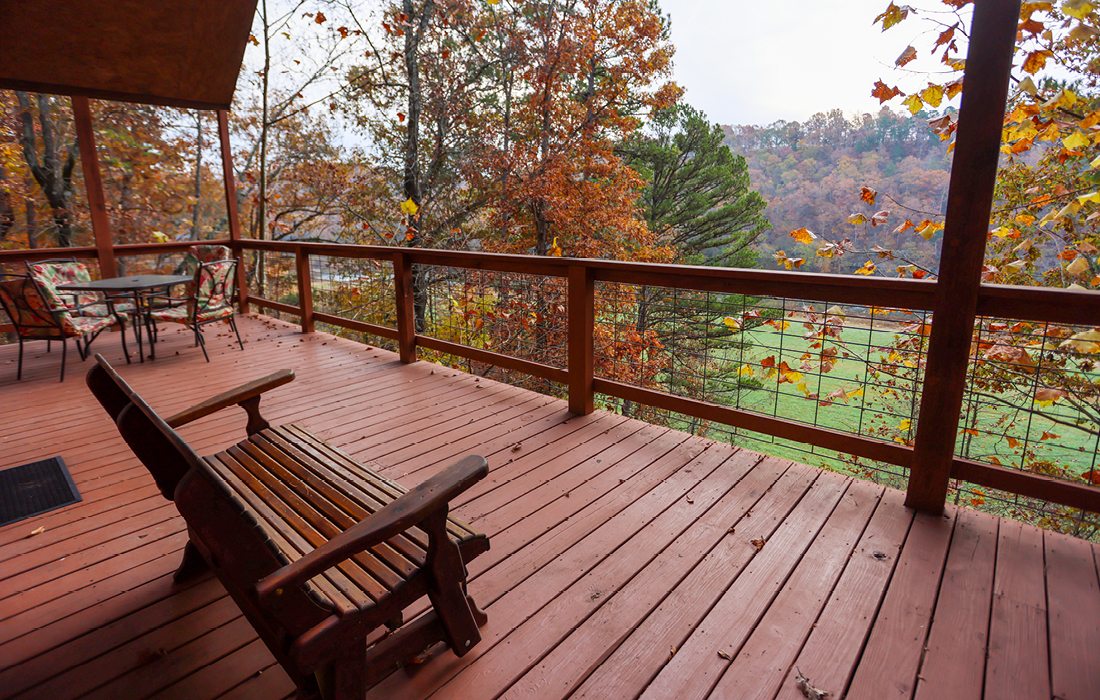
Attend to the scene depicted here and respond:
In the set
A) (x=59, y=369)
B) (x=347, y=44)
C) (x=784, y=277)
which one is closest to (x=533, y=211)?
(x=347, y=44)

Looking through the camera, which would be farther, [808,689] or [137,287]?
[137,287]

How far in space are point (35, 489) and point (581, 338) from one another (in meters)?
2.80

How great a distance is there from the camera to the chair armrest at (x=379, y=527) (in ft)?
3.41

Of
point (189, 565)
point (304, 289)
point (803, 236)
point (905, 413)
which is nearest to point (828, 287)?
point (189, 565)

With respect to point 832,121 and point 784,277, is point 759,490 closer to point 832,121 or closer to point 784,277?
point 784,277

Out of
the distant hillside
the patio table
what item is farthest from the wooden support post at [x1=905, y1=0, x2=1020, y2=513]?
the patio table

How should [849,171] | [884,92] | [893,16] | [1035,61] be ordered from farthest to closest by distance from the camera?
[849,171] → [884,92] → [1035,61] → [893,16]

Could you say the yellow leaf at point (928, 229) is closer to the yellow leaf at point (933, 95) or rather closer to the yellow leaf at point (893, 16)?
the yellow leaf at point (933, 95)

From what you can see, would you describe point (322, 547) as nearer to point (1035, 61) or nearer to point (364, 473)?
point (364, 473)

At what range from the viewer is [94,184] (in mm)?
5559

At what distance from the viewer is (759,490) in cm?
254

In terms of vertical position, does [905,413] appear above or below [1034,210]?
below

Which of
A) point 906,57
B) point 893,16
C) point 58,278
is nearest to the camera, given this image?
point 893,16

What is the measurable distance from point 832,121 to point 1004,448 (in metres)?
6.47
